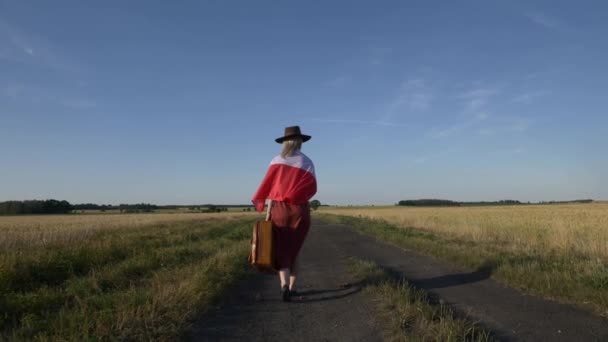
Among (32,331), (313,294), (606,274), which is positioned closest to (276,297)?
(313,294)

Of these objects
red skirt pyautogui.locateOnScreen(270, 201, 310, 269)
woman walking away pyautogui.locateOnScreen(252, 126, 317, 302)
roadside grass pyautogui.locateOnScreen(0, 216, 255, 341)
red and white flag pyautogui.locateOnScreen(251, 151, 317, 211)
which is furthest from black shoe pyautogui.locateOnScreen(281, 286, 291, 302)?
red and white flag pyautogui.locateOnScreen(251, 151, 317, 211)

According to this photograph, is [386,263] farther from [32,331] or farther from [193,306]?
[32,331]

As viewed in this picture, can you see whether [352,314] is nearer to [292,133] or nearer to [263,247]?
[263,247]

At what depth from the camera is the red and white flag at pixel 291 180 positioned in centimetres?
489

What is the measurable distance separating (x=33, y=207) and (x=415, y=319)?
111 m

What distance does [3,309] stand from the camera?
4133 mm

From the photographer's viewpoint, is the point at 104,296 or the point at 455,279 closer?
the point at 104,296

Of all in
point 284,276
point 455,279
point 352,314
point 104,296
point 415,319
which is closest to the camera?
point 415,319

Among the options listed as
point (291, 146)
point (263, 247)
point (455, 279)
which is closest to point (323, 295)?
point (263, 247)

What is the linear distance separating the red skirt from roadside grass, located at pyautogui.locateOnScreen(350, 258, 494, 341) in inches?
48.3

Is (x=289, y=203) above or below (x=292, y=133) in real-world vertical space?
below

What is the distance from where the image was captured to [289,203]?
16.1 feet

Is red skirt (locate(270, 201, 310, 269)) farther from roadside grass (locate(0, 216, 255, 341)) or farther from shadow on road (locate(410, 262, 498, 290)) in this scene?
shadow on road (locate(410, 262, 498, 290))

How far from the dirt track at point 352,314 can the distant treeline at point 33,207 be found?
10592 cm
